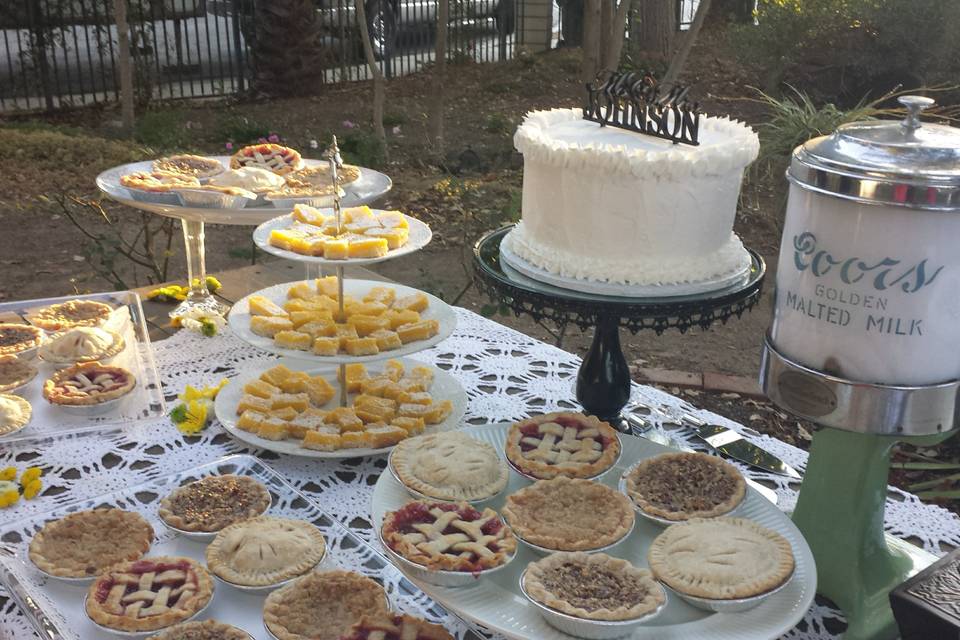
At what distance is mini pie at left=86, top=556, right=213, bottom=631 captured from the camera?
144cm

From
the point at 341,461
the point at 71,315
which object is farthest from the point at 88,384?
the point at 341,461

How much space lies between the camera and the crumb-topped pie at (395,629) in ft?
4.59

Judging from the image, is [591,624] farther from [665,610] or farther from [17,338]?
[17,338]

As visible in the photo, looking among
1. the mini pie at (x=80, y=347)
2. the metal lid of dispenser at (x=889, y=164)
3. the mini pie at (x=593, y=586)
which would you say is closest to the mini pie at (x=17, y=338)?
the mini pie at (x=80, y=347)

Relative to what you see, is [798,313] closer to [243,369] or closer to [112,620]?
[112,620]

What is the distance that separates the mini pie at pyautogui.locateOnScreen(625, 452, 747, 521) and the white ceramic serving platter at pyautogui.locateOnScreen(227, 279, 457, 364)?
2.14 ft

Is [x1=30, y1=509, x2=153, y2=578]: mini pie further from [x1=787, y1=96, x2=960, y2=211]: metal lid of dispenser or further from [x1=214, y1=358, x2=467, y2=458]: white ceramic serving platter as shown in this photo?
[x1=787, y1=96, x2=960, y2=211]: metal lid of dispenser

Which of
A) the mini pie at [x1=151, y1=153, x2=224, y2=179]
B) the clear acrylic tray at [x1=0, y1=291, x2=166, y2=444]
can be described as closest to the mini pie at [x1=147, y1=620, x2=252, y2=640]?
the clear acrylic tray at [x1=0, y1=291, x2=166, y2=444]

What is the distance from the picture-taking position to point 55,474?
1.98 meters

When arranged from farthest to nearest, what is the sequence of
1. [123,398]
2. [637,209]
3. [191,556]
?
[123,398]
[637,209]
[191,556]

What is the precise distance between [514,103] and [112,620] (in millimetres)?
7856

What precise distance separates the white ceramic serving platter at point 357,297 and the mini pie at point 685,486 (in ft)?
2.14

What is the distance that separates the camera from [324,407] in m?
2.31

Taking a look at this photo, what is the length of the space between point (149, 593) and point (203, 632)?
0.14m
